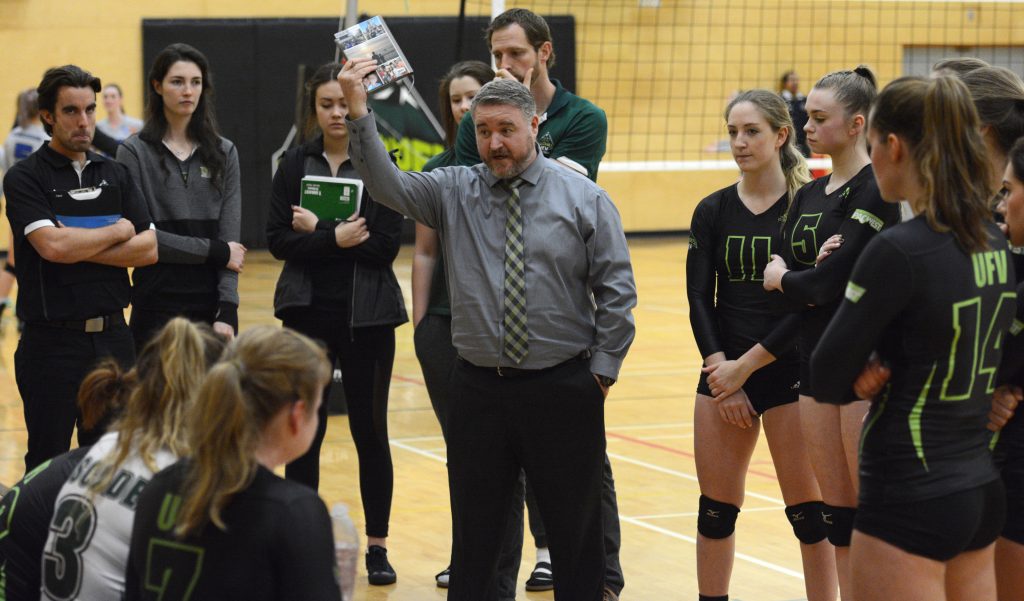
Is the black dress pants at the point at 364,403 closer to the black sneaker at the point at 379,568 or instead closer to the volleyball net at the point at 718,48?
the black sneaker at the point at 379,568

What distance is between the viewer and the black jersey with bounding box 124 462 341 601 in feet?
6.71

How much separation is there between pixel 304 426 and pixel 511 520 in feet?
6.95

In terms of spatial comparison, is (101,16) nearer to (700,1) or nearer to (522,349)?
(700,1)

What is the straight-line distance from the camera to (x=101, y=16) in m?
15.3

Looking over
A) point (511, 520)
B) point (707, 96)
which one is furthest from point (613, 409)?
point (707, 96)

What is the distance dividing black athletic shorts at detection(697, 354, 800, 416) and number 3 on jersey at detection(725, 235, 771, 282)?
0.26m

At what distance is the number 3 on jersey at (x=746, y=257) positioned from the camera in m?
3.92

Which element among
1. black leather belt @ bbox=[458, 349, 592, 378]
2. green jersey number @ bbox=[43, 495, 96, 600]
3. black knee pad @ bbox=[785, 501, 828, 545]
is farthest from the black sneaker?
green jersey number @ bbox=[43, 495, 96, 600]

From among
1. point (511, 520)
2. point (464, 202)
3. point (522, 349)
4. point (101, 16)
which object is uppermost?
point (101, 16)

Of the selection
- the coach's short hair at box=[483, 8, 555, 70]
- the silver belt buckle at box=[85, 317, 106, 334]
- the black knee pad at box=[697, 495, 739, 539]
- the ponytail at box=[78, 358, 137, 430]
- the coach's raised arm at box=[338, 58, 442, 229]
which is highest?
the coach's short hair at box=[483, 8, 555, 70]

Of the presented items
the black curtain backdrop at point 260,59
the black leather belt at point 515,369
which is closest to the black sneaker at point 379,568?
the black leather belt at point 515,369

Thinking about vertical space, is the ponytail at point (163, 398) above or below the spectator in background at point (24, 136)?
below

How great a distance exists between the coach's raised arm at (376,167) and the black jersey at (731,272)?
0.84 metres

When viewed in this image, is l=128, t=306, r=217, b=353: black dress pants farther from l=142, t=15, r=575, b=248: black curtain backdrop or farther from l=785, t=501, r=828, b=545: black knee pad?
l=142, t=15, r=575, b=248: black curtain backdrop
